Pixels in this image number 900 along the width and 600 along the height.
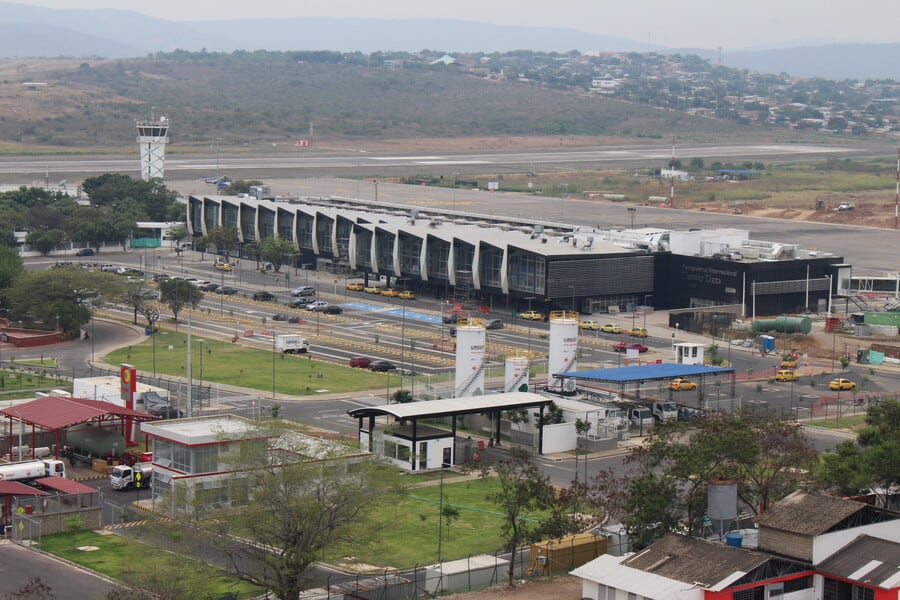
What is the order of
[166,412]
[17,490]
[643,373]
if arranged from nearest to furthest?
[17,490] → [166,412] → [643,373]

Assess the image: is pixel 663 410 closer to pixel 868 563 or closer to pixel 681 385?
pixel 681 385

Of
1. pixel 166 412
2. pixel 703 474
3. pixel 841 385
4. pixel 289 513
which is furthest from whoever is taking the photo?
pixel 841 385

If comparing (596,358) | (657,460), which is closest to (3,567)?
(657,460)

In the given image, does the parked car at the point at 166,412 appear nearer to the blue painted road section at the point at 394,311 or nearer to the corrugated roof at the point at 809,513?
the corrugated roof at the point at 809,513

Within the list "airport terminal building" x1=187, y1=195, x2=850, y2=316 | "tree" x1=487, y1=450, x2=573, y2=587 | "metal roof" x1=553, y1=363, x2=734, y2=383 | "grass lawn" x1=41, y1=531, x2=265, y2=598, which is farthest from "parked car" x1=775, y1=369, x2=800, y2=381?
"grass lawn" x1=41, y1=531, x2=265, y2=598

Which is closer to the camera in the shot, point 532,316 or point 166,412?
point 166,412

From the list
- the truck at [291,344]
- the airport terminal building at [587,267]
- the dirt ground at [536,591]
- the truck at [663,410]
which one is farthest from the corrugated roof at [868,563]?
the airport terminal building at [587,267]

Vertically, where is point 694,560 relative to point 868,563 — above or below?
below

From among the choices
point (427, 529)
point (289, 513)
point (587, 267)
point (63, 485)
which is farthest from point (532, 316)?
point (289, 513)
